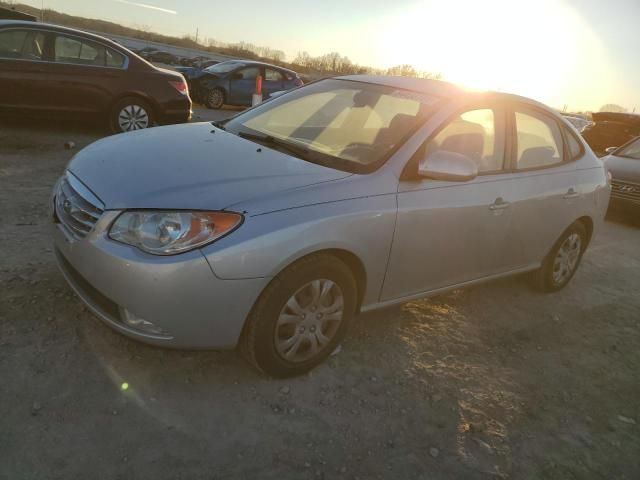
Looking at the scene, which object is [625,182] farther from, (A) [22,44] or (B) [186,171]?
(A) [22,44]

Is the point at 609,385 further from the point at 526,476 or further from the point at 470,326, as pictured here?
the point at 526,476

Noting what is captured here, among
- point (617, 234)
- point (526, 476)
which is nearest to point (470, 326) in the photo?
point (526, 476)

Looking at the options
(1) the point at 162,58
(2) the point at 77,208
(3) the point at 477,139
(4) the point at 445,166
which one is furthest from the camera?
(1) the point at 162,58

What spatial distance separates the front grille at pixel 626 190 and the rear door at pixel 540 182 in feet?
13.4

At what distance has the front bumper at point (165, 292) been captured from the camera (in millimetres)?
2344

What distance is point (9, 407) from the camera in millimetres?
2369

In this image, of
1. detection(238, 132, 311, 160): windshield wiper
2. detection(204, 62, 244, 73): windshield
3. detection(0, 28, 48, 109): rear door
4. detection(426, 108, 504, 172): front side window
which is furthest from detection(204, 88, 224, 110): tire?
detection(426, 108, 504, 172): front side window

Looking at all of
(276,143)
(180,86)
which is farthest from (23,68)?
(276,143)

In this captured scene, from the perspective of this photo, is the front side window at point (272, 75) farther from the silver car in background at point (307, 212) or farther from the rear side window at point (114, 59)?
the silver car in background at point (307, 212)

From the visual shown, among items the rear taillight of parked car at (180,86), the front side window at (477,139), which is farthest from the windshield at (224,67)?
the front side window at (477,139)

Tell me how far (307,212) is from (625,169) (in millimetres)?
7070

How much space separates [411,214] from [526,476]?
144cm

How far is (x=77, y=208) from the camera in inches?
105

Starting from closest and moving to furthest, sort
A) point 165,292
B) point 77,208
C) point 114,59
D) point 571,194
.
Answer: point 165,292 → point 77,208 → point 571,194 → point 114,59
